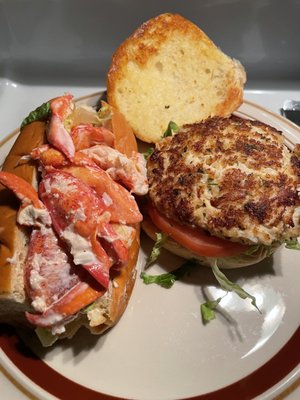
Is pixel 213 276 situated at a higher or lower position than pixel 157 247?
lower

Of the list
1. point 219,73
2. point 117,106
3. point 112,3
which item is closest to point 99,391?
point 117,106

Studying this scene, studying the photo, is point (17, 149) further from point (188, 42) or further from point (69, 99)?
point (188, 42)

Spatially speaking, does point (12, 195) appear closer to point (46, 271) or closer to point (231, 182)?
point (46, 271)

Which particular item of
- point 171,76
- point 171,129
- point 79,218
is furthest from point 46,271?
point 171,76

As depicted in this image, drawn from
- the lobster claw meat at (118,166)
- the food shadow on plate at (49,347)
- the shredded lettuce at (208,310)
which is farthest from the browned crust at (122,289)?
the shredded lettuce at (208,310)

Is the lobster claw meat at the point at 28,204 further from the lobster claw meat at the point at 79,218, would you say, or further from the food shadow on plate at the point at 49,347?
the food shadow on plate at the point at 49,347
